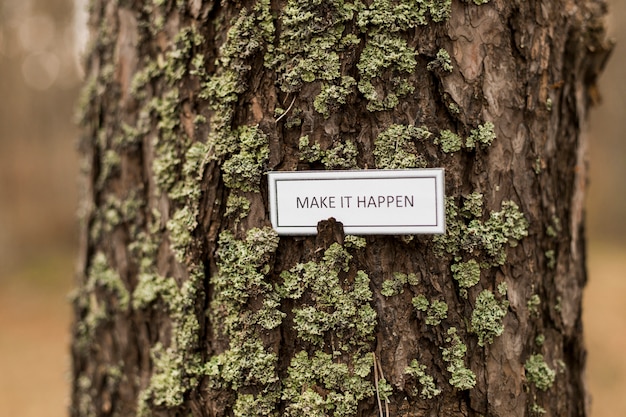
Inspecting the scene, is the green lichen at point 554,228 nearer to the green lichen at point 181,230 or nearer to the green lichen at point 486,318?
the green lichen at point 486,318

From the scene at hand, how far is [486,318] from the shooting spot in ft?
3.35

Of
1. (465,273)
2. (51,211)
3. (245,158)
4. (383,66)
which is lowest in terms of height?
(465,273)

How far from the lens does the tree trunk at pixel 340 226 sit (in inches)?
38.6

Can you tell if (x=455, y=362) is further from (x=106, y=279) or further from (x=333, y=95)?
(x=106, y=279)

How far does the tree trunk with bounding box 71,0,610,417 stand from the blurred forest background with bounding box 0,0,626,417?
11.5ft

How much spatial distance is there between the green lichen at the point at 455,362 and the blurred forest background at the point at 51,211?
3.53 meters

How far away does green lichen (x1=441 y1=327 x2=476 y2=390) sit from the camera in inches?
39.6

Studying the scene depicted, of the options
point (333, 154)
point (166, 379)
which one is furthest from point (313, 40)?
point (166, 379)

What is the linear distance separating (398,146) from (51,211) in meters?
12.4

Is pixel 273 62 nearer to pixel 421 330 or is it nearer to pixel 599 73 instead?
pixel 421 330

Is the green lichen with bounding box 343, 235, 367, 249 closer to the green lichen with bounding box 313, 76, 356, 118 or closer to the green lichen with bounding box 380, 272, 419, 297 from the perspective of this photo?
the green lichen with bounding box 380, 272, 419, 297

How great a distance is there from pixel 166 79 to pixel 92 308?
0.62 metres

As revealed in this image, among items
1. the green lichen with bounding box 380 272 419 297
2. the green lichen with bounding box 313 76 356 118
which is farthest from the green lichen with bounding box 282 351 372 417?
the green lichen with bounding box 313 76 356 118

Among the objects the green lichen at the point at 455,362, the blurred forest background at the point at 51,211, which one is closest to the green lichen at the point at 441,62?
the green lichen at the point at 455,362
